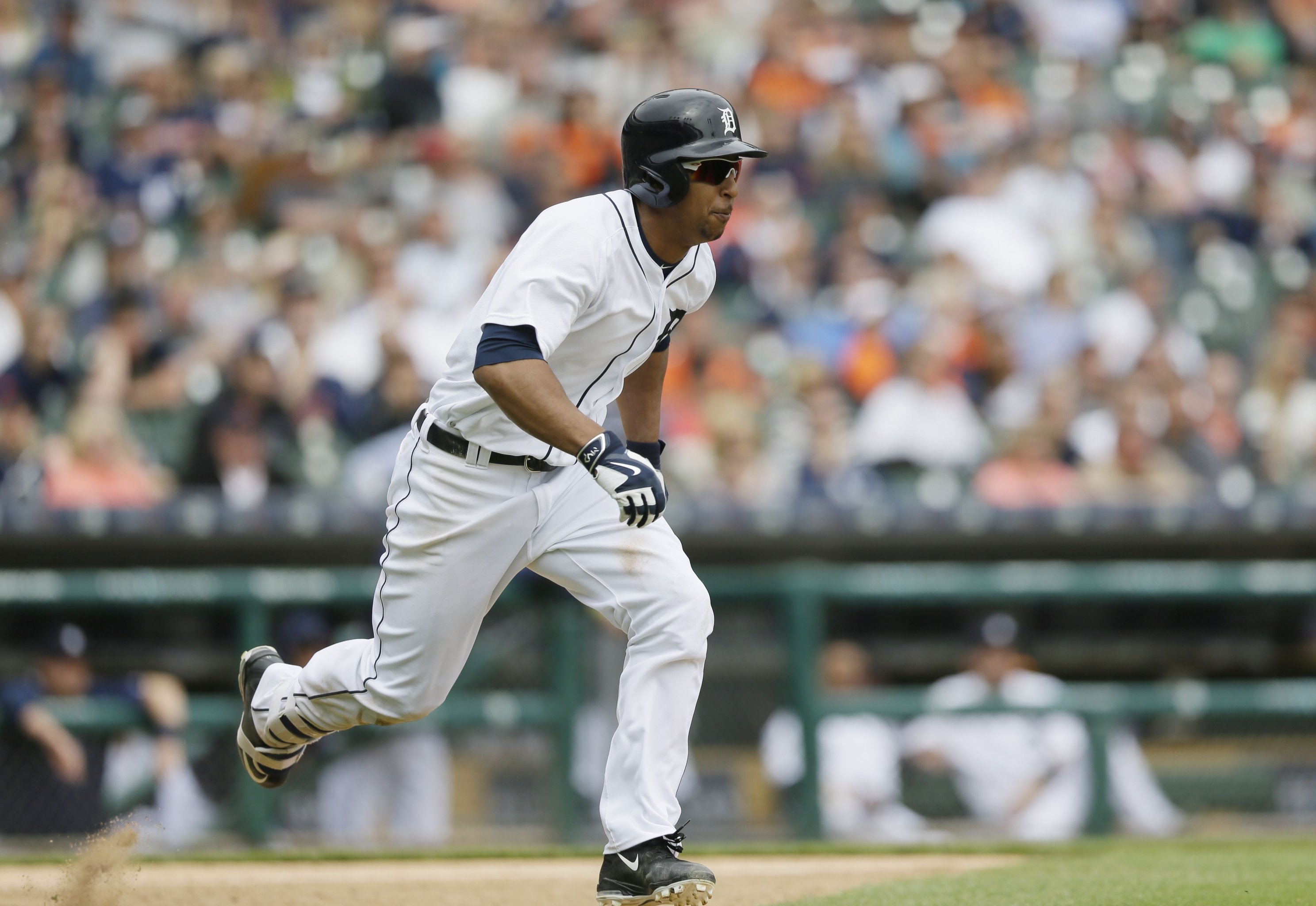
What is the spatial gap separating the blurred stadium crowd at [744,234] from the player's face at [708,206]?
3620 mm

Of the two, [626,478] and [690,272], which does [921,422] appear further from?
[626,478]

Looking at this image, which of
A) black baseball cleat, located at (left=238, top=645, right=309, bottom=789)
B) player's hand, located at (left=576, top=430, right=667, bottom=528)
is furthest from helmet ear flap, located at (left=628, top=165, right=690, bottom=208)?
black baseball cleat, located at (left=238, top=645, right=309, bottom=789)

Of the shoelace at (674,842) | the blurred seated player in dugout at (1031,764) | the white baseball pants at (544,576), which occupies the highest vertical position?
the white baseball pants at (544,576)

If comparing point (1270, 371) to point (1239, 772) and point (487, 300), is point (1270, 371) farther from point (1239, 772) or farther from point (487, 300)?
point (487, 300)

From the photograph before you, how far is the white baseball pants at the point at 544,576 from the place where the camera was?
145 inches

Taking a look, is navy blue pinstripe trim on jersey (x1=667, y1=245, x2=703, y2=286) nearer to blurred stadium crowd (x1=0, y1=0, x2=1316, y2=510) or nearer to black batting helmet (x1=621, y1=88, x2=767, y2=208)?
black batting helmet (x1=621, y1=88, x2=767, y2=208)

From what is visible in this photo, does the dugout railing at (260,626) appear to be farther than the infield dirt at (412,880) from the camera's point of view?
Yes

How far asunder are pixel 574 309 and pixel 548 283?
84mm

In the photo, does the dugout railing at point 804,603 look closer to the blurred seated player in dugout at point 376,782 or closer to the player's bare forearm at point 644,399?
the blurred seated player in dugout at point 376,782

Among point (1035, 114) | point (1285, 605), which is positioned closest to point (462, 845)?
point (1285, 605)

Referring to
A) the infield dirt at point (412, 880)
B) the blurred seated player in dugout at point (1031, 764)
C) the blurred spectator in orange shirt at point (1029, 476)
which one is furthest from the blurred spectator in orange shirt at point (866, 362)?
the infield dirt at point (412, 880)

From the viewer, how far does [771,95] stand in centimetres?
1055

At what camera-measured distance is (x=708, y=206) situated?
3771mm

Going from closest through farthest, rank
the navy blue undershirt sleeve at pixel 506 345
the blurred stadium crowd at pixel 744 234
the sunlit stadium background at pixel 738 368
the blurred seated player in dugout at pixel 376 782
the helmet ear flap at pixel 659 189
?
the navy blue undershirt sleeve at pixel 506 345 < the helmet ear flap at pixel 659 189 < the blurred seated player in dugout at pixel 376 782 < the sunlit stadium background at pixel 738 368 < the blurred stadium crowd at pixel 744 234
